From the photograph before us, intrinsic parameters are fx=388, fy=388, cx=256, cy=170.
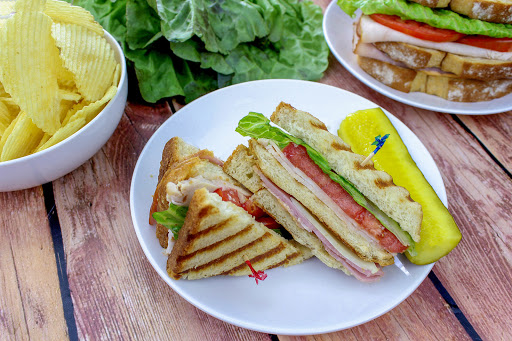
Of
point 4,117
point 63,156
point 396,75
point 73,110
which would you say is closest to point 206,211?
point 63,156

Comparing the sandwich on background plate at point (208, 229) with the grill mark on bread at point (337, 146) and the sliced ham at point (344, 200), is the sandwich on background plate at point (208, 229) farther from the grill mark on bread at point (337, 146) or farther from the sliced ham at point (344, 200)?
the grill mark on bread at point (337, 146)

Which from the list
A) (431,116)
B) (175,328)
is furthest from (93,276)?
(431,116)

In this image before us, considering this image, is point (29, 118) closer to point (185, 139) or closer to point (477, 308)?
point (185, 139)

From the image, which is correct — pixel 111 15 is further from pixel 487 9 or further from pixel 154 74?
pixel 487 9

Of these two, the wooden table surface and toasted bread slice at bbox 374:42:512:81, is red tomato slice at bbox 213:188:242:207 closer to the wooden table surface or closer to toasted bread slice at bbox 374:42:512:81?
the wooden table surface

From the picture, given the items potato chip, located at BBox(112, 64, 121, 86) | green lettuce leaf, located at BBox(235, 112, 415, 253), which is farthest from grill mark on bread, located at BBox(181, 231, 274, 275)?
potato chip, located at BBox(112, 64, 121, 86)

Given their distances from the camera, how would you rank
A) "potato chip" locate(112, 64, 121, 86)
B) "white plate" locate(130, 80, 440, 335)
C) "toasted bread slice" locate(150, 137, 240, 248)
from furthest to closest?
"potato chip" locate(112, 64, 121, 86) < "toasted bread slice" locate(150, 137, 240, 248) < "white plate" locate(130, 80, 440, 335)
